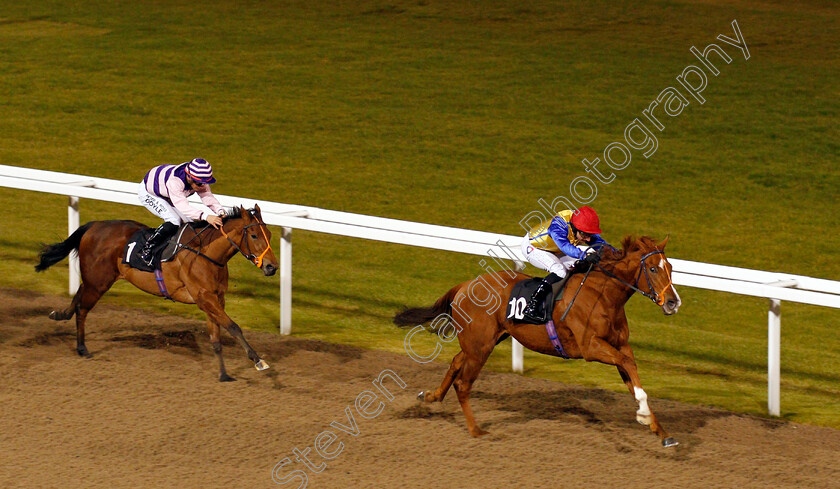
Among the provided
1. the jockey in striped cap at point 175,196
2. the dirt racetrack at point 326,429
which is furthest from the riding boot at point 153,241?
the dirt racetrack at point 326,429

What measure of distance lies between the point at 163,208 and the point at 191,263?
579mm

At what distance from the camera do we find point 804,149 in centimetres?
1222

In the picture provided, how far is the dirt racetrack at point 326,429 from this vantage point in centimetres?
538

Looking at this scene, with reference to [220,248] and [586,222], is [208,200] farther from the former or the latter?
[586,222]

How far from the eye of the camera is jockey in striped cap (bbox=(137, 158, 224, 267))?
700 centimetres

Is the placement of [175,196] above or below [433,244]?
above

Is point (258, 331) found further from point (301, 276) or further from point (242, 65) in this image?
point (242, 65)

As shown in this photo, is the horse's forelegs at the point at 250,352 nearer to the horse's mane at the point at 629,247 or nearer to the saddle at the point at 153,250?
the saddle at the point at 153,250

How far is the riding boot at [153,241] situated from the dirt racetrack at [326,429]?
27.5 inches

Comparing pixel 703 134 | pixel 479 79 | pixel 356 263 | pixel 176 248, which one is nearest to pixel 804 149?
pixel 703 134

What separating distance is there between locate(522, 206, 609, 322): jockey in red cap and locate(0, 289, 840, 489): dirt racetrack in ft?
2.65

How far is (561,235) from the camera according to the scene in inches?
239

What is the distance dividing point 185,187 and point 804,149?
7.80m

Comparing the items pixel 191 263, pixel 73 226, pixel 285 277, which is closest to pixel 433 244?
pixel 285 277
